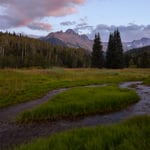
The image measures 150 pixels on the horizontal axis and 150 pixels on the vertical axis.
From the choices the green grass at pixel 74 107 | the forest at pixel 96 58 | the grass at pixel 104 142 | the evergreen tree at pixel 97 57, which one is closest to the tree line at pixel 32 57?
the forest at pixel 96 58

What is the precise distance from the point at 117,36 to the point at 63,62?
232ft

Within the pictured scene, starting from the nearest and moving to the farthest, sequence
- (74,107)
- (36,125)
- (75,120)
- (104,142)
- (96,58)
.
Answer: (104,142) < (36,125) < (75,120) < (74,107) < (96,58)

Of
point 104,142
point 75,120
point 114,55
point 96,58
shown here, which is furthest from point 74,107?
point 96,58

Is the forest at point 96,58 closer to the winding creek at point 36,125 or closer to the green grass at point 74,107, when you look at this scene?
the green grass at point 74,107

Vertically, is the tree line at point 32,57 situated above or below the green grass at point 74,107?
above

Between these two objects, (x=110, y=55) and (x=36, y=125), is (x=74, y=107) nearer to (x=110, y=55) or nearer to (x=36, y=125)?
(x=36, y=125)

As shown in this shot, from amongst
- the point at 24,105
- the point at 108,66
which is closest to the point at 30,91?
the point at 24,105

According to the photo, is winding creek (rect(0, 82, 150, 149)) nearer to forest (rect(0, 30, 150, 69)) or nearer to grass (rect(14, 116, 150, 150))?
grass (rect(14, 116, 150, 150))

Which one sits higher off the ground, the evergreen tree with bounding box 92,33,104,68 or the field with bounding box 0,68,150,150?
the evergreen tree with bounding box 92,33,104,68

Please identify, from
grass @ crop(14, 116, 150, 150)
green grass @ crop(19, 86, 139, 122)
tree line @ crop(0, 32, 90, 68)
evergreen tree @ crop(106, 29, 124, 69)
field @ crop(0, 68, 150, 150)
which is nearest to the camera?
grass @ crop(14, 116, 150, 150)

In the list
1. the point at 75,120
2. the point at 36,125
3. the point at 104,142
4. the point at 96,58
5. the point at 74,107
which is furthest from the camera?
the point at 96,58

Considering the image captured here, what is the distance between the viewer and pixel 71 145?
6961 millimetres

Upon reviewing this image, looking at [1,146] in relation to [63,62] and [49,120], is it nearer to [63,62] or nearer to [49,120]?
[49,120]

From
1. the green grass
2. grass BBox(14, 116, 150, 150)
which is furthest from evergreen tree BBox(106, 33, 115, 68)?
grass BBox(14, 116, 150, 150)
